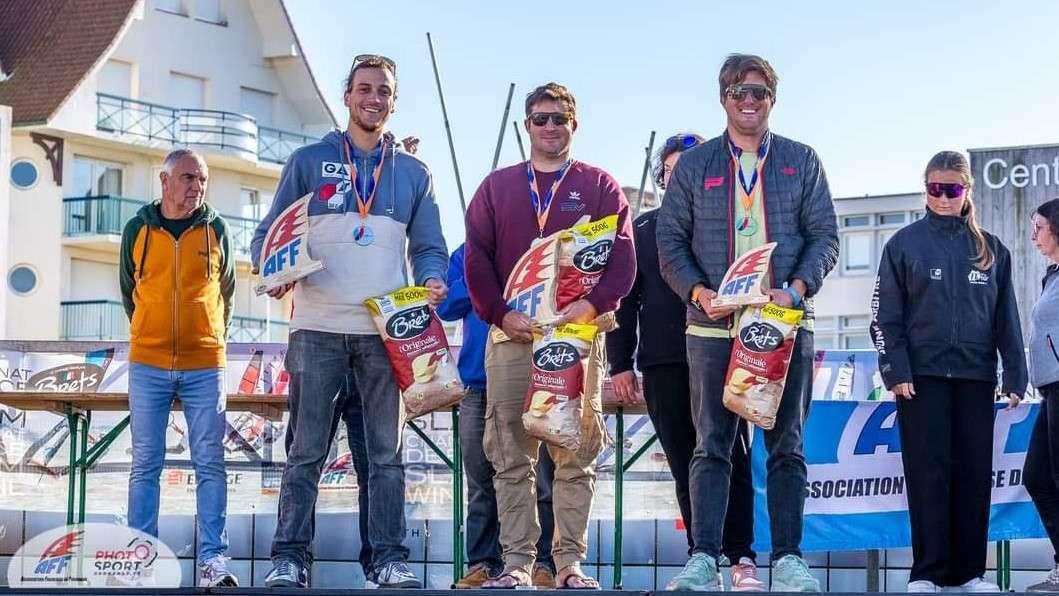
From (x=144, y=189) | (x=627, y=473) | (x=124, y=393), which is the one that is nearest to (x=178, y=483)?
(x=124, y=393)

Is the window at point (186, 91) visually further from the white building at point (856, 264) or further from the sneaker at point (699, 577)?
the sneaker at point (699, 577)

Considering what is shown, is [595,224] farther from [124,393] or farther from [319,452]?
[124,393]

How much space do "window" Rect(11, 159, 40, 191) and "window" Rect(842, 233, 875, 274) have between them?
2457cm

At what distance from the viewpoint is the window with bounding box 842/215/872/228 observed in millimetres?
49562

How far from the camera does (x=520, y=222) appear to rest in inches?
250

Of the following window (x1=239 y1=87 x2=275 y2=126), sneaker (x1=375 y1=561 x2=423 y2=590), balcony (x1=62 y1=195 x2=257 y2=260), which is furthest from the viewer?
window (x1=239 y1=87 x2=275 y2=126)

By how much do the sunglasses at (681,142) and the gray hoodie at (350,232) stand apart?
43.9 inches

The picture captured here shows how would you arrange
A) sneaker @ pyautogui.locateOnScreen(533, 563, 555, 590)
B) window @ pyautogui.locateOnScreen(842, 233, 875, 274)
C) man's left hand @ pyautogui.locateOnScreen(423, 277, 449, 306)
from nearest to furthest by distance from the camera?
man's left hand @ pyautogui.locateOnScreen(423, 277, 449, 306) → sneaker @ pyautogui.locateOnScreen(533, 563, 555, 590) → window @ pyautogui.locateOnScreen(842, 233, 875, 274)

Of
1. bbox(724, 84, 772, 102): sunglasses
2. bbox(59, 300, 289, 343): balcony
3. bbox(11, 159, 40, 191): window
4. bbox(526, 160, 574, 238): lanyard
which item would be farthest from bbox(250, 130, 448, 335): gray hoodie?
bbox(11, 159, 40, 191): window

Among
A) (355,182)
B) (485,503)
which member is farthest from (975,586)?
(355,182)

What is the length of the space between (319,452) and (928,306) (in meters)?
2.41

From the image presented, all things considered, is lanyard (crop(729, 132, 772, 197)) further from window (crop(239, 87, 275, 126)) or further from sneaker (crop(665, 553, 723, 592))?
window (crop(239, 87, 275, 126))

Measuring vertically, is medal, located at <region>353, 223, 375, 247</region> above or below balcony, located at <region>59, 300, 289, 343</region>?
above

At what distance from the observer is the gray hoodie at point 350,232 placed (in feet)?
20.8
